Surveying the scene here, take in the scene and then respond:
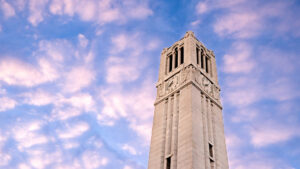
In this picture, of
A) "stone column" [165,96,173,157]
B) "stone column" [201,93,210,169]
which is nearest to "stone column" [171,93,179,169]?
"stone column" [165,96,173,157]

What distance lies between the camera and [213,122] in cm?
4353

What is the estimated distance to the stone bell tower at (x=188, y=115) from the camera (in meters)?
36.6

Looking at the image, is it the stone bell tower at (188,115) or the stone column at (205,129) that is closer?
the stone column at (205,129)

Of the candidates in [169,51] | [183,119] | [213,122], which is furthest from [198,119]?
[169,51]

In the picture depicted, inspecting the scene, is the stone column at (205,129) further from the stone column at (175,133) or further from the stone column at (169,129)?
the stone column at (169,129)

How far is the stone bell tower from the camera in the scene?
36562 millimetres

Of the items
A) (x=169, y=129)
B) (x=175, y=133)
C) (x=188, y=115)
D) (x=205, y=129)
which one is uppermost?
(x=188, y=115)

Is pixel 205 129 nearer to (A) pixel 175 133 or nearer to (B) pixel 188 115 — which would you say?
(B) pixel 188 115

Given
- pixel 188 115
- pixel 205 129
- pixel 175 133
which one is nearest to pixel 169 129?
pixel 175 133

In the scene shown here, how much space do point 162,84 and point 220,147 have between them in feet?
50.0

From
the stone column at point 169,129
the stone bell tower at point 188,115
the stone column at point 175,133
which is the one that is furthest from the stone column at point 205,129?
the stone column at point 169,129

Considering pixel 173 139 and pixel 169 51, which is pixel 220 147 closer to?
pixel 173 139

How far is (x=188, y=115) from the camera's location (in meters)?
39.7

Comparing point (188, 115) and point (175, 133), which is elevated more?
point (188, 115)
